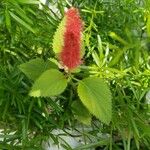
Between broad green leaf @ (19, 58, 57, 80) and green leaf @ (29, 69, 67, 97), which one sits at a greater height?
broad green leaf @ (19, 58, 57, 80)

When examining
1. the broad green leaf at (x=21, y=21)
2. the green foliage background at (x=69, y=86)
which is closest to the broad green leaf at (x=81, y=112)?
the green foliage background at (x=69, y=86)

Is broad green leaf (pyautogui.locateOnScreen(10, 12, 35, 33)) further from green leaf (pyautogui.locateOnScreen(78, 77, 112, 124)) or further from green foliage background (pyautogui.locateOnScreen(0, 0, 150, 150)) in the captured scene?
green leaf (pyautogui.locateOnScreen(78, 77, 112, 124))

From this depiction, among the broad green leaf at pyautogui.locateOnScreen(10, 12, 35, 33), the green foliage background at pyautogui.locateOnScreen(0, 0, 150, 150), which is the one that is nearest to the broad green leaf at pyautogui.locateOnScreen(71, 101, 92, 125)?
the green foliage background at pyautogui.locateOnScreen(0, 0, 150, 150)

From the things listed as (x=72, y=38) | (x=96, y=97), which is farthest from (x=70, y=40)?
(x=96, y=97)

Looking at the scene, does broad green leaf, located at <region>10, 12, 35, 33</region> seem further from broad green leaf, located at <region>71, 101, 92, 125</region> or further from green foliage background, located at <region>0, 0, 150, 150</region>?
broad green leaf, located at <region>71, 101, 92, 125</region>

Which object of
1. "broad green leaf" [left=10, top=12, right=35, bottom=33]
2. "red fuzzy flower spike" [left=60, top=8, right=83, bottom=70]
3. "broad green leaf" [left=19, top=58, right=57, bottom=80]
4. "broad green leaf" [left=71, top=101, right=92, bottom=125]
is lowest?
"broad green leaf" [left=71, top=101, right=92, bottom=125]

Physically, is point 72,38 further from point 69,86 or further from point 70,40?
point 69,86
